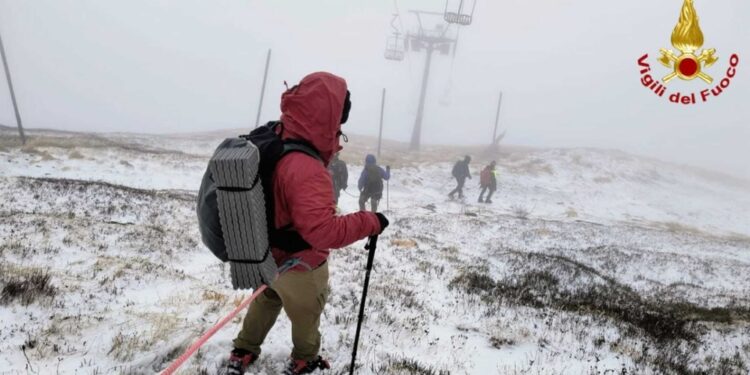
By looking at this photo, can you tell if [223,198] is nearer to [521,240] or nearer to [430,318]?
[430,318]

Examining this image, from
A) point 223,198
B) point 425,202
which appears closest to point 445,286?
point 223,198

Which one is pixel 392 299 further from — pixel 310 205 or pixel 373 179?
pixel 373 179

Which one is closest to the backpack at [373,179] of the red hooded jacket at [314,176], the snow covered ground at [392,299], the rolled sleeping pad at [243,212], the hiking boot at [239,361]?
the snow covered ground at [392,299]

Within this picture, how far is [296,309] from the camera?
→ 327cm

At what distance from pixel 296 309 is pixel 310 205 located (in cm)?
98

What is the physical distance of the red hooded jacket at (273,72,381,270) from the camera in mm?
2760

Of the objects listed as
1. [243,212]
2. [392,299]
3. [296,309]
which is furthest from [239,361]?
[392,299]

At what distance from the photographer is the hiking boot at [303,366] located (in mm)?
3662

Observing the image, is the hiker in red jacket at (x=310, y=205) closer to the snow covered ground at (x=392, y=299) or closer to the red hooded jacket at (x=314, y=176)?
the red hooded jacket at (x=314, y=176)

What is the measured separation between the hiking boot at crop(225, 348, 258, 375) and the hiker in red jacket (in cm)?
50

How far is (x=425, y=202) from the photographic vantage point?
24.5m

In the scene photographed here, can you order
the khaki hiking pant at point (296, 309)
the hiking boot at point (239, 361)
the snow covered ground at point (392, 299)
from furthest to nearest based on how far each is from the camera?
1. the snow covered ground at point (392, 299)
2. the hiking boot at point (239, 361)
3. the khaki hiking pant at point (296, 309)

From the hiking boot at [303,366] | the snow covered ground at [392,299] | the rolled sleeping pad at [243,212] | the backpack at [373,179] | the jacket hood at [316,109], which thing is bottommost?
the snow covered ground at [392,299]

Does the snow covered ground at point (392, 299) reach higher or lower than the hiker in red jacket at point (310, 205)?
lower
